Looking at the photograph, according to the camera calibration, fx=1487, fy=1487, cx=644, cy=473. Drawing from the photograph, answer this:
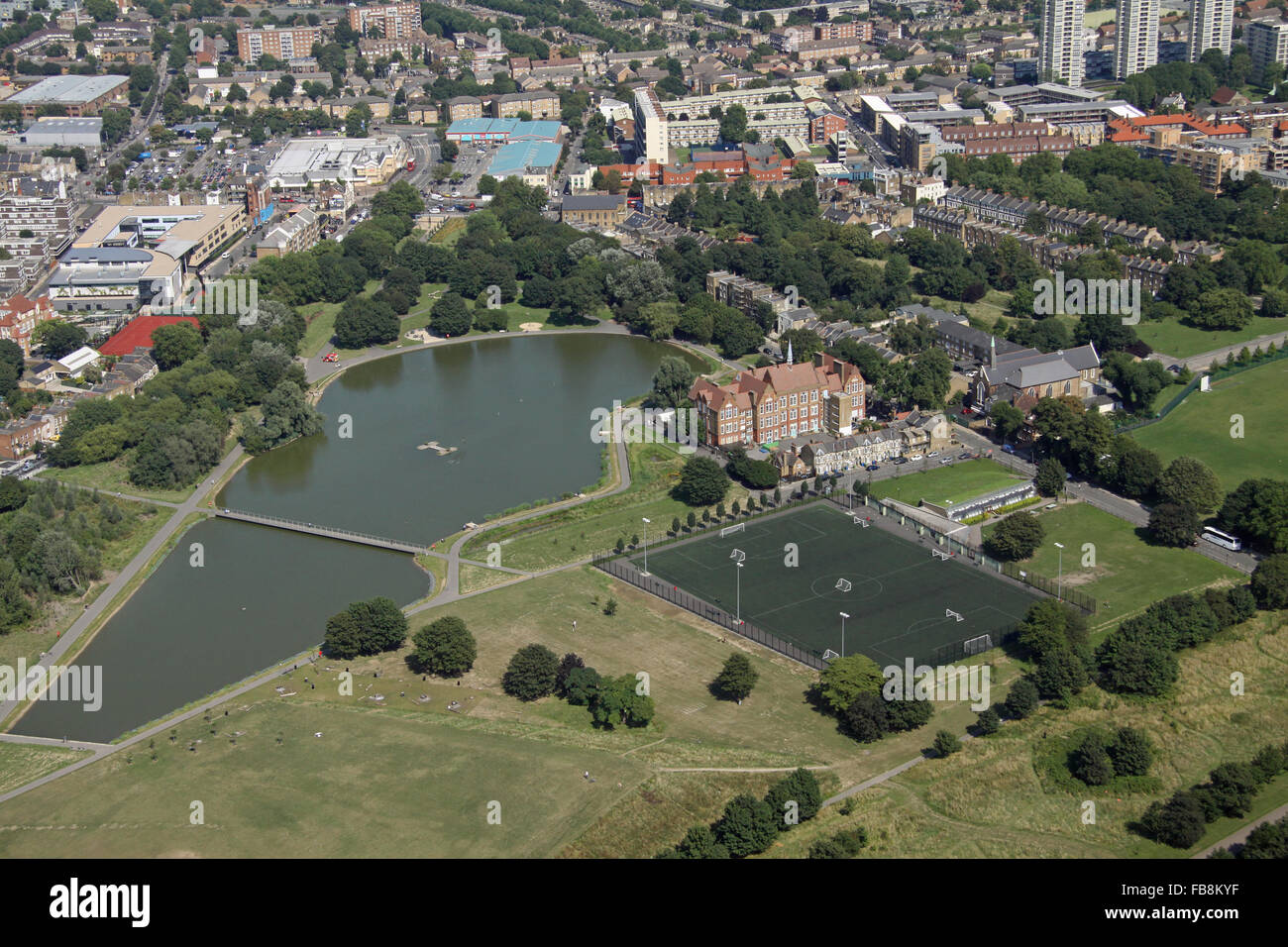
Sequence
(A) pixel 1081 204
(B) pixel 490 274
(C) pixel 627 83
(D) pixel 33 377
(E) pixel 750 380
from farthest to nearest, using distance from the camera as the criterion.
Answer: (C) pixel 627 83, (A) pixel 1081 204, (B) pixel 490 274, (D) pixel 33 377, (E) pixel 750 380

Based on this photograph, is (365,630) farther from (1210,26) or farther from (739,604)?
(1210,26)

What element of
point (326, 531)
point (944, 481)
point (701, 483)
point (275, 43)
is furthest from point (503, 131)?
point (944, 481)

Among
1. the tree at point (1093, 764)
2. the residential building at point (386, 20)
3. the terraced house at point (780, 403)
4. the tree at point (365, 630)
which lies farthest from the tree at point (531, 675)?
the residential building at point (386, 20)

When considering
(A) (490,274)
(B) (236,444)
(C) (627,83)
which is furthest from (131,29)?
(B) (236,444)

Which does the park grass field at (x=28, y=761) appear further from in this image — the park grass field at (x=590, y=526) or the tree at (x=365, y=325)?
the tree at (x=365, y=325)

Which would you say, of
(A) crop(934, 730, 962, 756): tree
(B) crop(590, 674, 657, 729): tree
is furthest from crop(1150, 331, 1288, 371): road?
(B) crop(590, 674, 657, 729): tree

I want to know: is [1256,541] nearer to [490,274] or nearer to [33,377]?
[490,274]
